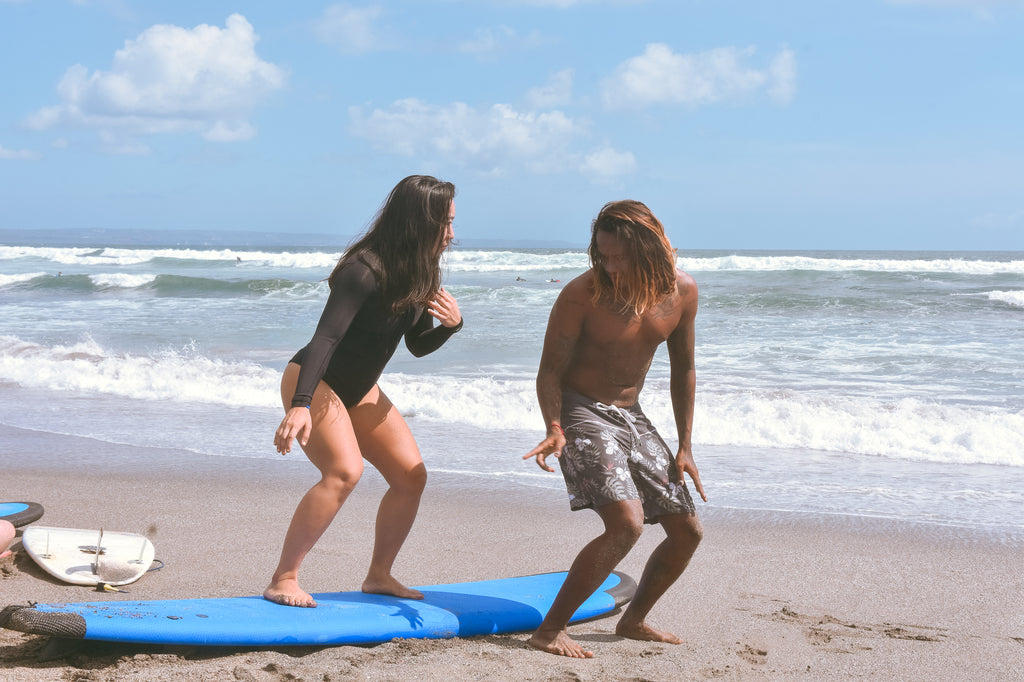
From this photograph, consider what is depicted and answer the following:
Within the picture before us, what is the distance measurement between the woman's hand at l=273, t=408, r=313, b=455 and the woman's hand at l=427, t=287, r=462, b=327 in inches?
26.1

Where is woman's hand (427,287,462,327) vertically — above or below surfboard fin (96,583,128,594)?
above

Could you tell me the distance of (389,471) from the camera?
3.73 metres

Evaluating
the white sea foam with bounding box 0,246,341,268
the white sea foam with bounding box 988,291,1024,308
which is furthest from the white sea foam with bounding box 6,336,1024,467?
the white sea foam with bounding box 0,246,341,268

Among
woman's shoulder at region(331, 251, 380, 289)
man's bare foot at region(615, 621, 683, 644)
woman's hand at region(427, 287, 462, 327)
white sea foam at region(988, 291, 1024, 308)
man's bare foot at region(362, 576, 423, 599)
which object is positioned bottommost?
man's bare foot at region(615, 621, 683, 644)

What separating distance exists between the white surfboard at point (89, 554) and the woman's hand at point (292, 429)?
1517 mm

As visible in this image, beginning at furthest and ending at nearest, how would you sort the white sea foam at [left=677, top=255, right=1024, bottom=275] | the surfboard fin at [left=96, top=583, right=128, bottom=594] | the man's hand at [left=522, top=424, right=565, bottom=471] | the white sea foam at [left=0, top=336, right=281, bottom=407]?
1. the white sea foam at [left=677, top=255, right=1024, bottom=275]
2. the white sea foam at [left=0, top=336, right=281, bottom=407]
3. the surfboard fin at [left=96, top=583, right=128, bottom=594]
4. the man's hand at [left=522, top=424, right=565, bottom=471]

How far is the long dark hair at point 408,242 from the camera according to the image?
3.44m

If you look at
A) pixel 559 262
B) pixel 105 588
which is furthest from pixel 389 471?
pixel 559 262

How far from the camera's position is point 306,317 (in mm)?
20406

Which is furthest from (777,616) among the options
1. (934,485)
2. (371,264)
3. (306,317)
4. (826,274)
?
(826,274)

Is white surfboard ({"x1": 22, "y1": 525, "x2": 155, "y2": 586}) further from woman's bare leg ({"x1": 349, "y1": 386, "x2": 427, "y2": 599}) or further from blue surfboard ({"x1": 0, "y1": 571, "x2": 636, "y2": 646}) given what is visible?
woman's bare leg ({"x1": 349, "y1": 386, "x2": 427, "y2": 599})

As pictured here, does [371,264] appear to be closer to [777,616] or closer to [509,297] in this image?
[777,616]

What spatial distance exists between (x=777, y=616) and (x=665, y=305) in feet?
4.85

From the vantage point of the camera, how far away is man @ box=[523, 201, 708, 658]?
323 centimetres
